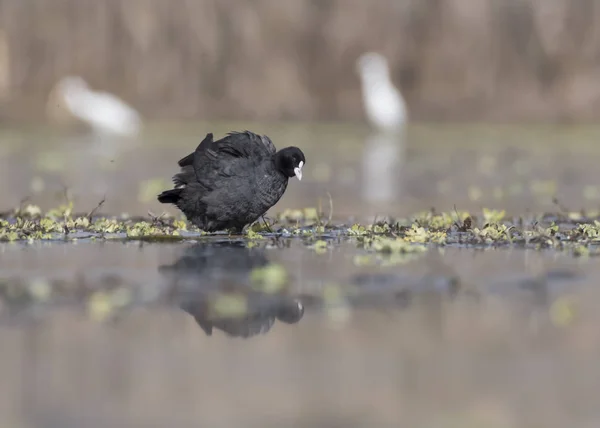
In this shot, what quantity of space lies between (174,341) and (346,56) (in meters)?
30.0

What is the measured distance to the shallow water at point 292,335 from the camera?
5.04 meters

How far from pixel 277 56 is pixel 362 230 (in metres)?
24.4

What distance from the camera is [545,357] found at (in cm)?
597

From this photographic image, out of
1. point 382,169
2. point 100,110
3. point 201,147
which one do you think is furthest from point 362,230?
point 100,110

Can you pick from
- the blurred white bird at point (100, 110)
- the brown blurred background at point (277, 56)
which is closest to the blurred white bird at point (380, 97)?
the brown blurred background at point (277, 56)

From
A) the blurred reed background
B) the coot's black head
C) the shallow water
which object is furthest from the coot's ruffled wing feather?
the blurred reed background

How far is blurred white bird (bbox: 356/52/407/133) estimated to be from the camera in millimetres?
32928

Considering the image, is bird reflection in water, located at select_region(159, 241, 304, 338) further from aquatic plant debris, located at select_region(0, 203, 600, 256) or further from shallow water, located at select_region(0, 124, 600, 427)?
aquatic plant debris, located at select_region(0, 203, 600, 256)

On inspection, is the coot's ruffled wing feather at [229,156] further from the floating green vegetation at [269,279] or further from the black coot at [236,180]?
the floating green vegetation at [269,279]

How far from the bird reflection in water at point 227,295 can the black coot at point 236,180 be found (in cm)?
59

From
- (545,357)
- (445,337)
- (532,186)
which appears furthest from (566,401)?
(532,186)

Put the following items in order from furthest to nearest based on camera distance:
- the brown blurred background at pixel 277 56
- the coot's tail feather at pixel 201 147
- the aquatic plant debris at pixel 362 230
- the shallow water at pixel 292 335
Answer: the brown blurred background at pixel 277 56
the coot's tail feather at pixel 201 147
the aquatic plant debris at pixel 362 230
the shallow water at pixel 292 335

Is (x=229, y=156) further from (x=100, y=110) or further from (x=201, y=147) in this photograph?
(x=100, y=110)

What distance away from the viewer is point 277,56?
34.9 meters
